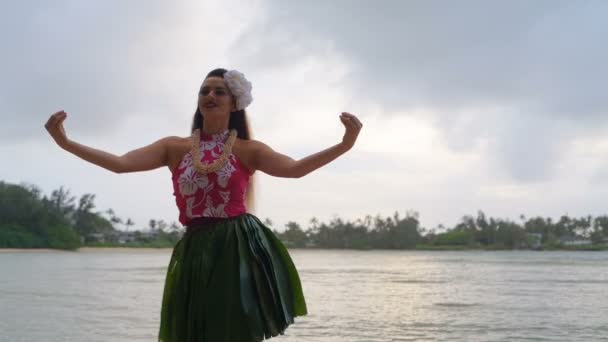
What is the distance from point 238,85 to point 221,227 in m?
0.62

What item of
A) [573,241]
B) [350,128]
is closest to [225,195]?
[350,128]

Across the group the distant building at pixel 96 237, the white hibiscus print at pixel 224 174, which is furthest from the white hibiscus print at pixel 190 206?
the distant building at pixel 96 237

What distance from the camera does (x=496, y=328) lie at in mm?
13664

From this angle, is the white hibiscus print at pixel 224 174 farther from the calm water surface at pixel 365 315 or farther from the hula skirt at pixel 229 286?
the calm water surface at pixel 365 315

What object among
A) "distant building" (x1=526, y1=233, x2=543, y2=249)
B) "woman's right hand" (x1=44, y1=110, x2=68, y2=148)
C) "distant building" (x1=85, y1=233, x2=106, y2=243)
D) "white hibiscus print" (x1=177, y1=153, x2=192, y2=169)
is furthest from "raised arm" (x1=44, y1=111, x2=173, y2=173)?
"distant building" (x1=526, y1=233, x2=543, y2=249)

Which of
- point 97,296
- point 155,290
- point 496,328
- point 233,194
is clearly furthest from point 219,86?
point 155,290

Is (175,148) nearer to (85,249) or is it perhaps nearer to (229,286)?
(229,286)

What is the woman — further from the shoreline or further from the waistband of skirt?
the shoreline

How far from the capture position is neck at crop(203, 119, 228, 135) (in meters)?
3.44

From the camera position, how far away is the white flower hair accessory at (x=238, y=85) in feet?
11.2

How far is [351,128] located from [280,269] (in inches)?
26.8

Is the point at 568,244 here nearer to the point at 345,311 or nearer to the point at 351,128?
the point at 345,311

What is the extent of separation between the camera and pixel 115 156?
3320 millimetres

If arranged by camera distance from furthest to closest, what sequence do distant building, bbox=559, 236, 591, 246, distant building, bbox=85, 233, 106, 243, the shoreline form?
distant building, bbox=559, 236, 591, 246
distant building, bbox=85, 233, 106, 243
the shoreline
